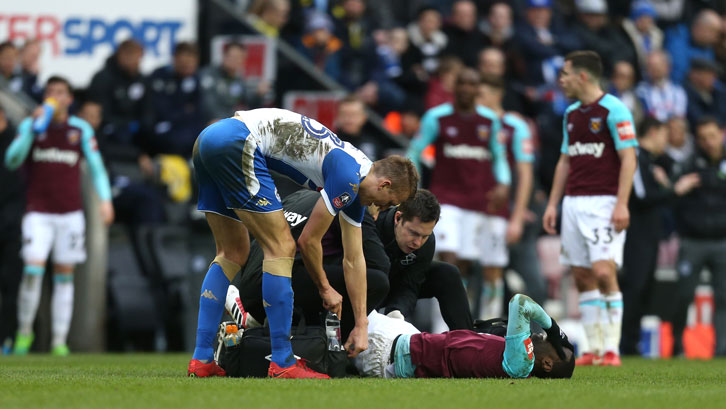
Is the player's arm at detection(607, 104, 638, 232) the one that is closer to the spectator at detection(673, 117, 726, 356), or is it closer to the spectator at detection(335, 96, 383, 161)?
the spectator at detection(335, 96, 383, 161)

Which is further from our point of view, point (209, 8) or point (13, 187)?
point (209, 8)

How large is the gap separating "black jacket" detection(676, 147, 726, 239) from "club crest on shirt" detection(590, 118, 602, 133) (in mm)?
3739

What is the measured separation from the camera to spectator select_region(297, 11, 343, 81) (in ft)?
50.3

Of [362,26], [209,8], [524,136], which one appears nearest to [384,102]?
[362,26]

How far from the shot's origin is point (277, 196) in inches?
263

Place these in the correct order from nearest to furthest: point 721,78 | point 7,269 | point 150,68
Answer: point 7,269 < point 150,68 < point 721,78

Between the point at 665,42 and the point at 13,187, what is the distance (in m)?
10.6

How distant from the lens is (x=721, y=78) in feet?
60.6

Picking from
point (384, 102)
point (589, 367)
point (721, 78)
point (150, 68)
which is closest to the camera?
point (589, 367)

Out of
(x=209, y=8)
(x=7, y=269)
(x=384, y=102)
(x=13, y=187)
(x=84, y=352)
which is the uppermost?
(x=209, y=8)

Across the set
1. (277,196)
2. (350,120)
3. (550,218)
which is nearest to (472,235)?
(350,120)

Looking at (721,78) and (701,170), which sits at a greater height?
(721,78)

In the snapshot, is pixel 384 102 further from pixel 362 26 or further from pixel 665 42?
pixel 665 42

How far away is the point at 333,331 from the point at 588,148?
330 cm
